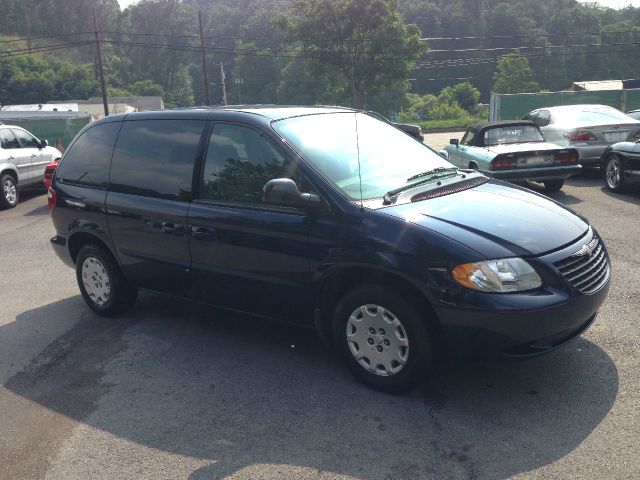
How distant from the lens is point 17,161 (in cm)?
1386

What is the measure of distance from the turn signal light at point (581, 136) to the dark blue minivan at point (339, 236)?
775cm

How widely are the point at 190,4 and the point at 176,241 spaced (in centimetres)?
10860

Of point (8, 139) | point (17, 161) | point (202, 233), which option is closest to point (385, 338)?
point (202, 233)

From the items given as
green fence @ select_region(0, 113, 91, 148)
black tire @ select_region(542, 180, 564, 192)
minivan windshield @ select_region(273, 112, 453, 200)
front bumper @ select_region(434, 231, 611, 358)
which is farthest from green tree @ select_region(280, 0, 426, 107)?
front bumper @ select_region(434, 231, 611, 358)

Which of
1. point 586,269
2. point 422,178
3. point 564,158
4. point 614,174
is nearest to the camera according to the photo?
point 586,269

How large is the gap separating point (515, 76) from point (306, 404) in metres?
78.3

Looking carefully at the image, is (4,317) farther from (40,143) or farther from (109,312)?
(40,143)

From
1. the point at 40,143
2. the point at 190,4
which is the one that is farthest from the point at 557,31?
the point at 40,143

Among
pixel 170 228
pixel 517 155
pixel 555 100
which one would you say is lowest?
pixel 555 100

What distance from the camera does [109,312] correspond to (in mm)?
5844

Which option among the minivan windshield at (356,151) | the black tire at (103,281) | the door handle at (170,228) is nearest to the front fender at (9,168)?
the black tire at (103,281)

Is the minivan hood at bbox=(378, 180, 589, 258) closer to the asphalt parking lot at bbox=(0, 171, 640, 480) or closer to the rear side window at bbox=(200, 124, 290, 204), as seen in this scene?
the asphalt parking lot at bbox=(0, 171, 640, 480)

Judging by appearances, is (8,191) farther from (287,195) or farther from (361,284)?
(361,284)

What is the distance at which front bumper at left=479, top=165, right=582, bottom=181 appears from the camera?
32.4ft
